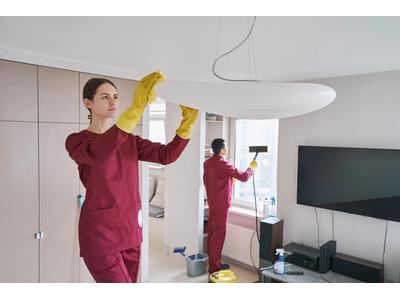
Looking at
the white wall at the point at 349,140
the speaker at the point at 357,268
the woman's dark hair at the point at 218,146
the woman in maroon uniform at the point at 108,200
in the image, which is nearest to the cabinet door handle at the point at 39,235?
the woman in maroon uniform at the point at 108,200

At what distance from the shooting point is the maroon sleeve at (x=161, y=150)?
4.88 feet

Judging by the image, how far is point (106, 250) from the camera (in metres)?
1.32

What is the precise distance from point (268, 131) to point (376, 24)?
7.19ft

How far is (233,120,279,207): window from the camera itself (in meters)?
3.57

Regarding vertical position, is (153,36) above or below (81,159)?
above

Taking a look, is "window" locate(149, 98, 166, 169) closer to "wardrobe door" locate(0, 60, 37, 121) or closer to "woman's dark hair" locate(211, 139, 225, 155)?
"woman's dark hair" locate(211, 139, 225, 155)

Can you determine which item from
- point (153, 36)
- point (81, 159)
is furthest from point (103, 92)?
point (153, 36)

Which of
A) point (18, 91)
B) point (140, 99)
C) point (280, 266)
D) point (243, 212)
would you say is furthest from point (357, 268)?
point (18, 91)

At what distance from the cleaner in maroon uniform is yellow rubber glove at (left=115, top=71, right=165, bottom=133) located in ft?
7.38

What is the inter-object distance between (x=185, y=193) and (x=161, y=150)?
2236 millimetres

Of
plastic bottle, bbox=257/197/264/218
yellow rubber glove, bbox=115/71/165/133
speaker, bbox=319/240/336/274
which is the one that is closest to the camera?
yellow rubber glove, bbox=115/71/165/133

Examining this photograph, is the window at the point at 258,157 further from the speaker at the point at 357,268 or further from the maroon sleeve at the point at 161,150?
the maroon sleeve at the point at 161,150

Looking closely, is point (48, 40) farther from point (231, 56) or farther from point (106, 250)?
point (106, 250)

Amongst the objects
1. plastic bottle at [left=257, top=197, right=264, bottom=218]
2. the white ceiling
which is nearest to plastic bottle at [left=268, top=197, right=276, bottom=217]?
plastic bottle at [left=257, top=197, right=264, bottom=218]
